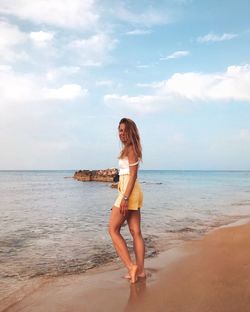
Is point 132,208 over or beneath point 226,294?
over

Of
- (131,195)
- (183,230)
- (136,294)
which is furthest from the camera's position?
(183,230)

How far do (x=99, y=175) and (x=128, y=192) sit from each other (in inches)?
2267

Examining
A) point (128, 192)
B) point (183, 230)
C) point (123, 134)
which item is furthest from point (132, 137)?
point (183, 230)

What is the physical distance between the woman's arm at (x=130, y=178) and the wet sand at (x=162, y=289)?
3.32 ft

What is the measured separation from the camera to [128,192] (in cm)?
477

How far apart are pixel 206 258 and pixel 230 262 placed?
1.67 feet

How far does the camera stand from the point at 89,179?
209 ft

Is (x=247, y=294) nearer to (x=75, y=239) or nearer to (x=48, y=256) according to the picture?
(x=48, y=256)

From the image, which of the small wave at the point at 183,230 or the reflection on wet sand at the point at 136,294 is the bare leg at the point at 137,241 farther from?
the small wave at the point at 183,230

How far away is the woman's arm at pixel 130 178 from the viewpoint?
476 cm

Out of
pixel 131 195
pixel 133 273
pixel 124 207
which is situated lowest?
pixel 133 273

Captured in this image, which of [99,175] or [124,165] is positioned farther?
[99,175]

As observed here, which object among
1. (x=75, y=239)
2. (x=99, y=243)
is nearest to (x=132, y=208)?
(x=99, y=243)

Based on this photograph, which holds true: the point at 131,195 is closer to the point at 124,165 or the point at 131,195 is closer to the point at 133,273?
the point at 124,165
